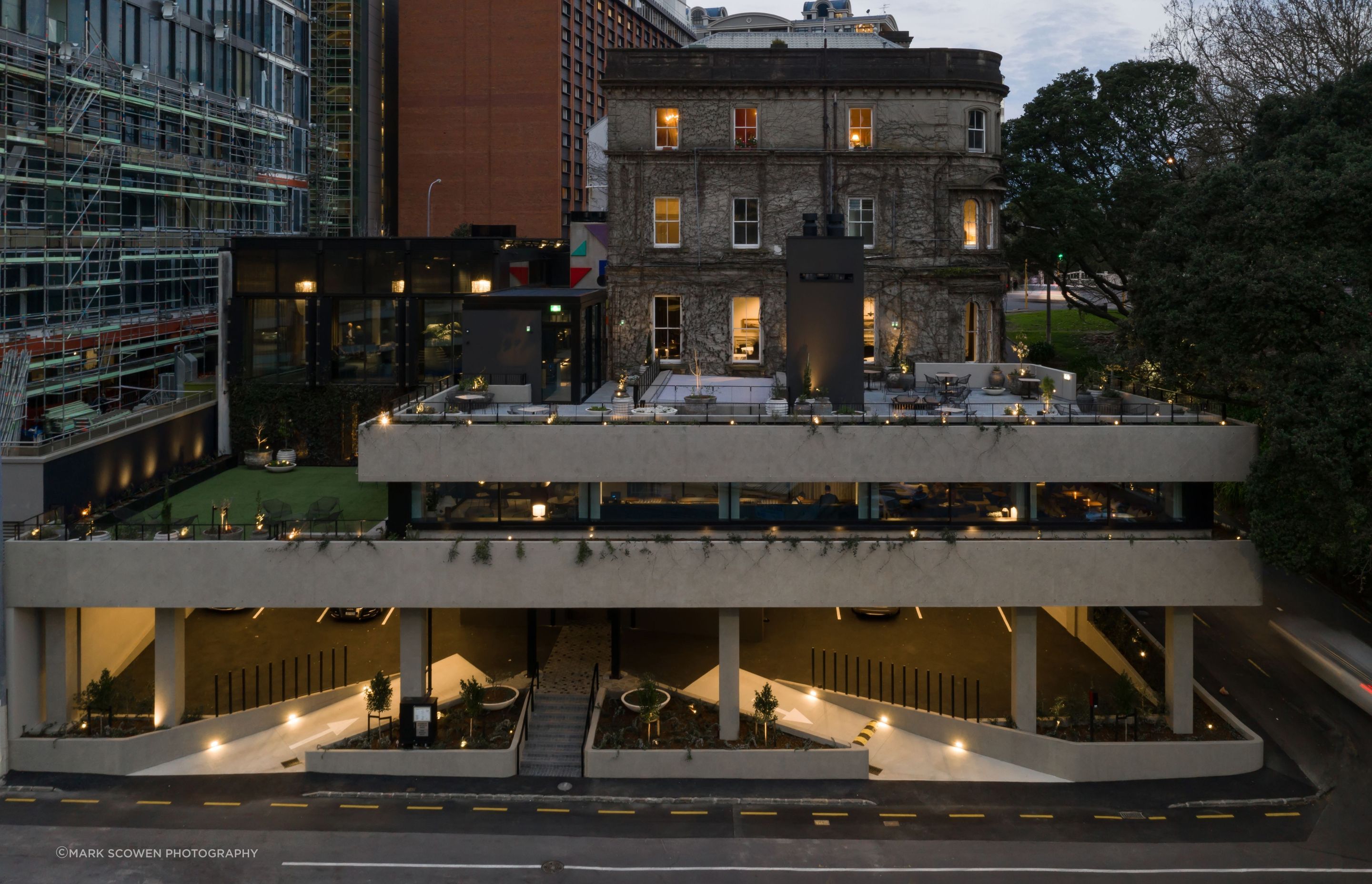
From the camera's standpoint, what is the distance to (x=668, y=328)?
42688mm

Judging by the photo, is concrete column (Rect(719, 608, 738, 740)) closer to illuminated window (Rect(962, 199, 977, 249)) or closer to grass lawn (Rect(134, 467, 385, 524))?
grass lawn (Rect(134, 467, 385, 524))

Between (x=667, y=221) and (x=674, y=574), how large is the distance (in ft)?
58.5

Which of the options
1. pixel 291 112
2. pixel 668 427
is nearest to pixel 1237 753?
→ pixel 668 427

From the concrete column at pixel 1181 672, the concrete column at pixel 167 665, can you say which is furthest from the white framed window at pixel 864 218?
the concrete column at pixel 167 665

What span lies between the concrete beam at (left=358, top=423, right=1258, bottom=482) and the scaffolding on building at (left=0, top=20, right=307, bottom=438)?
17052 mm

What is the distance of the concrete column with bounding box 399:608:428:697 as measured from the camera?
29.8 m

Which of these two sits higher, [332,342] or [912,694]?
[332,342]

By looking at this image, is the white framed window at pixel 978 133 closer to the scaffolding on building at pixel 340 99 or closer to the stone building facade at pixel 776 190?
the stone building facade at pixel 776 190

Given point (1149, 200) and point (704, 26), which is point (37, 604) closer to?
point (1149, 200)

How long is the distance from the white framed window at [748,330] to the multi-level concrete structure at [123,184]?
70.0 ft

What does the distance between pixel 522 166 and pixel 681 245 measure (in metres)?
47.5

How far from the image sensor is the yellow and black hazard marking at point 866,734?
3006cm

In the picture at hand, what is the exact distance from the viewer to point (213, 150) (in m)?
58.8

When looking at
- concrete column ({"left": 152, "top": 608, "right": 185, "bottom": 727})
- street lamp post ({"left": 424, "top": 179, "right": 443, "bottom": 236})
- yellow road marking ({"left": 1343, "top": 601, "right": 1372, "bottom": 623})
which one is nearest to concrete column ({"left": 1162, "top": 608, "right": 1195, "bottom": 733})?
yellow road marking ({"left": 1343, "top": 601, "right": 1372, "bottom": 623})
